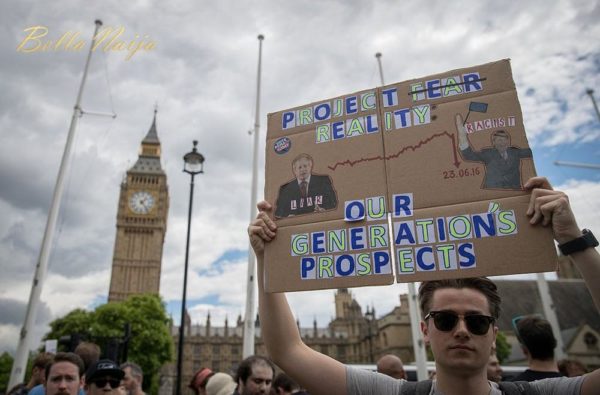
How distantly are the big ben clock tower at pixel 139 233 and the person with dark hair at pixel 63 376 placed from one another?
88.3 metres

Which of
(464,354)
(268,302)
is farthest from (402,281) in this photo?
(268,302)

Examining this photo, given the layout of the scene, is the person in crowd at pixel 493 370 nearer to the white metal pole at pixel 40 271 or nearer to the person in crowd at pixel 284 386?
the person in crowd at pixel 284 386

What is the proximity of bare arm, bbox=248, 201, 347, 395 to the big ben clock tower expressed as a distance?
300 ft

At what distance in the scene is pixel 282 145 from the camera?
282 centimetres

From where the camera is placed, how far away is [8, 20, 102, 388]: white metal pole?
38.2ft

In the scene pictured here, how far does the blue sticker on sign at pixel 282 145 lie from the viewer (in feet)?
9.18

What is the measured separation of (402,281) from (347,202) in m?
0.57

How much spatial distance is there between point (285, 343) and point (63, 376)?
137 inches

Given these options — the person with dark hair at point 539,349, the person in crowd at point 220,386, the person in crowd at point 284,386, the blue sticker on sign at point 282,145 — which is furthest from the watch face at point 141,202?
the blue sticker on sign at point 282,145

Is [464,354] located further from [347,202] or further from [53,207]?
[53,207]

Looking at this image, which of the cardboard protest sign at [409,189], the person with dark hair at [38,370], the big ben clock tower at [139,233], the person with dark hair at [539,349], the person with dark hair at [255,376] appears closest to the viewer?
the cardboard protest sign at [409,189]

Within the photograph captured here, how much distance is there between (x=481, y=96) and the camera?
2.47 metres

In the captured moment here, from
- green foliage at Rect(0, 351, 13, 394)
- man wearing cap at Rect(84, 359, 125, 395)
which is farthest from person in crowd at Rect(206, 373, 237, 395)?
green foliage at Rect(0, 351, 13, 394)

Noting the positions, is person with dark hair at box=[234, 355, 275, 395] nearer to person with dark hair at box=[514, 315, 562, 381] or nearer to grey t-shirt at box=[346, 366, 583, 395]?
person with dark hair at box=[514, 315, 562, 381]
